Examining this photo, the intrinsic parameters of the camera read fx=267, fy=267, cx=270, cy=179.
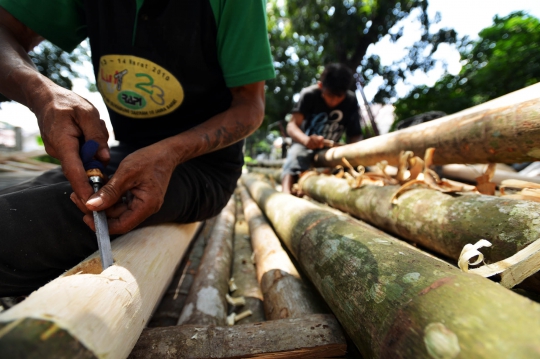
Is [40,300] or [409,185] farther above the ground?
[40,300]

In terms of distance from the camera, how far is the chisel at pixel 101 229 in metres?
0.84

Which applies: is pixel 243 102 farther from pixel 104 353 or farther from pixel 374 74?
pixel 374 74

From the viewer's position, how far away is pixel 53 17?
1305 millimetres

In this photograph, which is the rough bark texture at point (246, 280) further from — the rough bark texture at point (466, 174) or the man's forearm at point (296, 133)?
the rough bark texture at point (466, 174)

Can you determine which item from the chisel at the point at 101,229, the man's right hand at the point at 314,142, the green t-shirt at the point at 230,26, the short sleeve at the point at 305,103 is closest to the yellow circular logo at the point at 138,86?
the green t-shirt at the point at 230,26

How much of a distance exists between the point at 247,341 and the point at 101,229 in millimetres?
599

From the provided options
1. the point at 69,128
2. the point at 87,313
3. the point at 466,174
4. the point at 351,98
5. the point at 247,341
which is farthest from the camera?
the point at 351,98

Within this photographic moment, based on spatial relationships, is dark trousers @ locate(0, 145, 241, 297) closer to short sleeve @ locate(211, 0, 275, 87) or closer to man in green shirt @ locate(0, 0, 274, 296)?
man in green shirt @ locate(0, 0, 274, 296)

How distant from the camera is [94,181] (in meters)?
0.92

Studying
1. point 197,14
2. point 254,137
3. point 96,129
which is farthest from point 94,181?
point 254,137

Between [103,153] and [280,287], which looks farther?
[280,287]

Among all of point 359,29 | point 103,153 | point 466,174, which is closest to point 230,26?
point 103,153

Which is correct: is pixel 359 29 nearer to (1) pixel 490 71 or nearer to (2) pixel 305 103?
(1) pixel 490 71

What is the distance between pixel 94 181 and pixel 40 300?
47 centimetres
